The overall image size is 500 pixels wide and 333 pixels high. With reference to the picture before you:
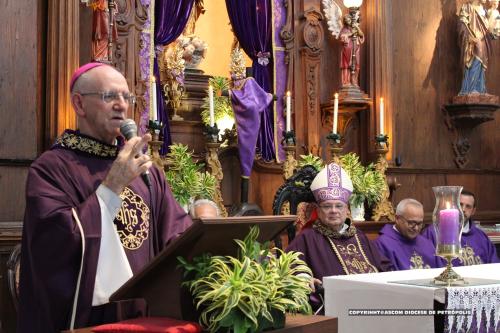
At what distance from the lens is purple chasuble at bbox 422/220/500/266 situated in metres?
6.86

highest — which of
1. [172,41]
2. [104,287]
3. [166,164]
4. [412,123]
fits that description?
[172,41]

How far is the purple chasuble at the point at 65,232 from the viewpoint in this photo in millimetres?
2947

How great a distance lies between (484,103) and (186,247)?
791cm

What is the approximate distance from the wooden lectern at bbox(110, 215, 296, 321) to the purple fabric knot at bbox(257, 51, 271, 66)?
6.01m

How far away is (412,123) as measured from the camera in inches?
383

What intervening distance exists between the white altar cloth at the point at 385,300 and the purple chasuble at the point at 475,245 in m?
2.38

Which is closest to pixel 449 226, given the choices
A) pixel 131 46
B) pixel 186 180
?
pixel 186 180

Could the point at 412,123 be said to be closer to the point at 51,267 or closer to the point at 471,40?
the point at 471,40

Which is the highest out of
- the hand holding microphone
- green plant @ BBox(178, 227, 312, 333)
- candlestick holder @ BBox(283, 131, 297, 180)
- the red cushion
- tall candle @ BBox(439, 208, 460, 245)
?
candlestick holder @ BBox(283, 131, 297, 180)

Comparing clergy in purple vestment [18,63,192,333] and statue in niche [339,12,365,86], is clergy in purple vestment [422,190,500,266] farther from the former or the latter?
clergy in purple vestment [18,63,192,333]

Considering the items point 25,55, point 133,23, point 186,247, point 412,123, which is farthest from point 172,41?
point 186,247

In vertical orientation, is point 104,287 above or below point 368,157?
below

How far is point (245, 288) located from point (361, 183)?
17.1 ft

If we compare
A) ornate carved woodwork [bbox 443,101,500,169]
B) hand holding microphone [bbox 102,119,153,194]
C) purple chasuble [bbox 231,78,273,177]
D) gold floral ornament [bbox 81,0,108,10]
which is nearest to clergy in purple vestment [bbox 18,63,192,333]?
hand holding microphone [bbox 102,119,153,194]
